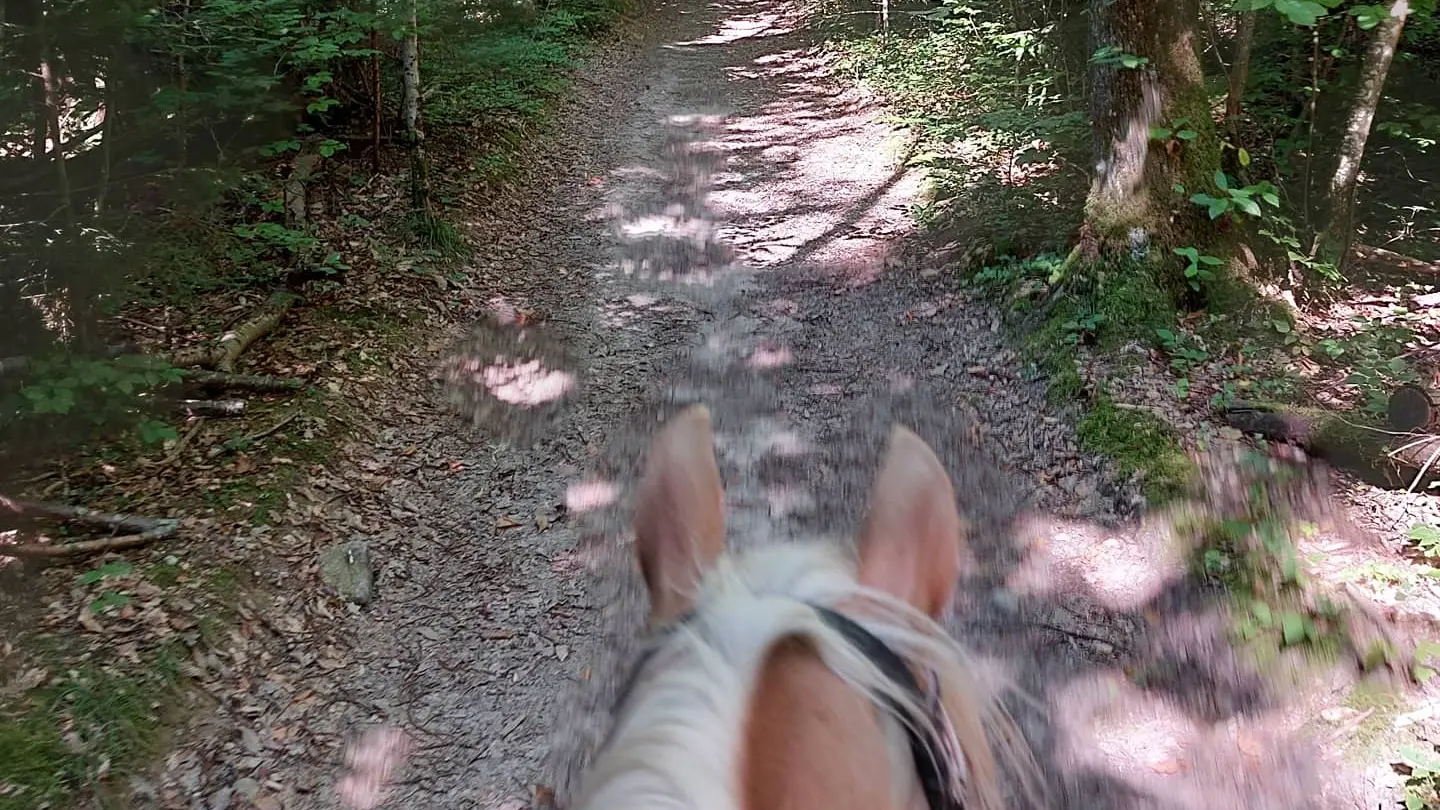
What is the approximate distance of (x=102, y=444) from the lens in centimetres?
396

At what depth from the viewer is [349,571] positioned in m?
3.86

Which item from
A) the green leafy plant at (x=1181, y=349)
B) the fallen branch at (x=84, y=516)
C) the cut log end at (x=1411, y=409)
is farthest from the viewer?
the green leafy plant at (x=1181, y=349)

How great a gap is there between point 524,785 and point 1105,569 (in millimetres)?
2605

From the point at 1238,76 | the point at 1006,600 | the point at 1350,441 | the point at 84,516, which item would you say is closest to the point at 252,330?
the point at 84,516

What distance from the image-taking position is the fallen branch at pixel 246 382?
4.39 meters

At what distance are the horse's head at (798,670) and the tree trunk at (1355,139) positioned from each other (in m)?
4.71

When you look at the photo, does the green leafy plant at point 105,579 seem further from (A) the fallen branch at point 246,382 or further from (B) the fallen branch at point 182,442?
(A) the fallen branch at point 246,382

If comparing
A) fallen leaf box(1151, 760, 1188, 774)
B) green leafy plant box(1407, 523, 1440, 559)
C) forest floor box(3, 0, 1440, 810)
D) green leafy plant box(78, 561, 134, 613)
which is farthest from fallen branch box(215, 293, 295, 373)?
green leafy plant box(1407, 523, 1440, 559)

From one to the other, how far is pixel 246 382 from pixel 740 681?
447cm

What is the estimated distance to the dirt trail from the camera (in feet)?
10.0

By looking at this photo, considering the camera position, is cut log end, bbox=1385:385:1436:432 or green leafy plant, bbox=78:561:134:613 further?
cut log end, bbox=1385:385:1436:432

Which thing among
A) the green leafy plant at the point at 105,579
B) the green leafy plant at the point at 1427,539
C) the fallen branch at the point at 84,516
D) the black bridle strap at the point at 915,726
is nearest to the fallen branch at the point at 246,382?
the fallen branch at the point at 84,516

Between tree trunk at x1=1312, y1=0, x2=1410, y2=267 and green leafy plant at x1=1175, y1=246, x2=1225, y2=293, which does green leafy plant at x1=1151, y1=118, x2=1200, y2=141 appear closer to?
green leafy plant at x1=1175, y1=246, x2=1225, y2=293

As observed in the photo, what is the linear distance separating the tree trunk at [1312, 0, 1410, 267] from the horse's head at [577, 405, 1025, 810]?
4.71 m
